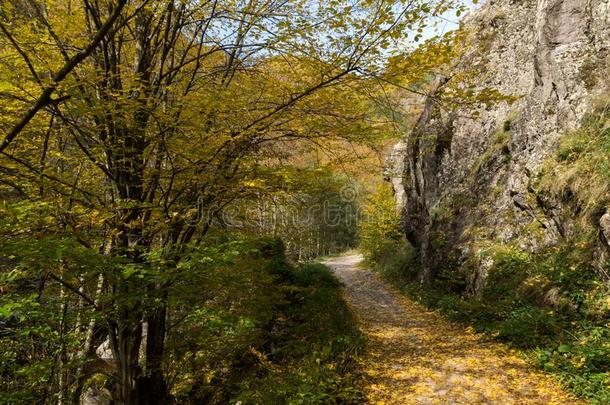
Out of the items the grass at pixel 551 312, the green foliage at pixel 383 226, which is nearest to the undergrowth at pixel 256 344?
the grass at pixel 551 312

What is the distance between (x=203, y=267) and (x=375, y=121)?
2768mm

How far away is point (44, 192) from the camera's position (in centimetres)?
432

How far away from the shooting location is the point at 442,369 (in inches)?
239

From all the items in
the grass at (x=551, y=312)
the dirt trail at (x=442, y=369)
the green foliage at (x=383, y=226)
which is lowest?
the dirt trail at (x=442, y=369)

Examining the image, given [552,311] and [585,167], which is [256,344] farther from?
[585,167]

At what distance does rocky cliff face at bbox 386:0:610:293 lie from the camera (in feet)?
25.9

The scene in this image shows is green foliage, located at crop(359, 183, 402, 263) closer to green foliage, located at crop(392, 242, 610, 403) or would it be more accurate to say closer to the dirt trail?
the dirt trail

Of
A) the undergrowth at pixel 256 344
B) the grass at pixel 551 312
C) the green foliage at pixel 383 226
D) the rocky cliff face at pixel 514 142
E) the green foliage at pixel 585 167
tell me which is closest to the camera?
the undergrowth at pixel 256 344

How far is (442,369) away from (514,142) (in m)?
6.64

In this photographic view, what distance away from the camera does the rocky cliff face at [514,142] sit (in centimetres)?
788

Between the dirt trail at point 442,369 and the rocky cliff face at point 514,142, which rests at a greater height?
the rocky cliff face at point 514,142

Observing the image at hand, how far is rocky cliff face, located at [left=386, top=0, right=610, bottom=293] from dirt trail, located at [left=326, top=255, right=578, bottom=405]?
2.09 meters

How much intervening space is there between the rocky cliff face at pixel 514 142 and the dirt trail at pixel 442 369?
2091mm

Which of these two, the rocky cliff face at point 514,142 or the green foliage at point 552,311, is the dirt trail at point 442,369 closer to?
the green foliage at point 552,311
